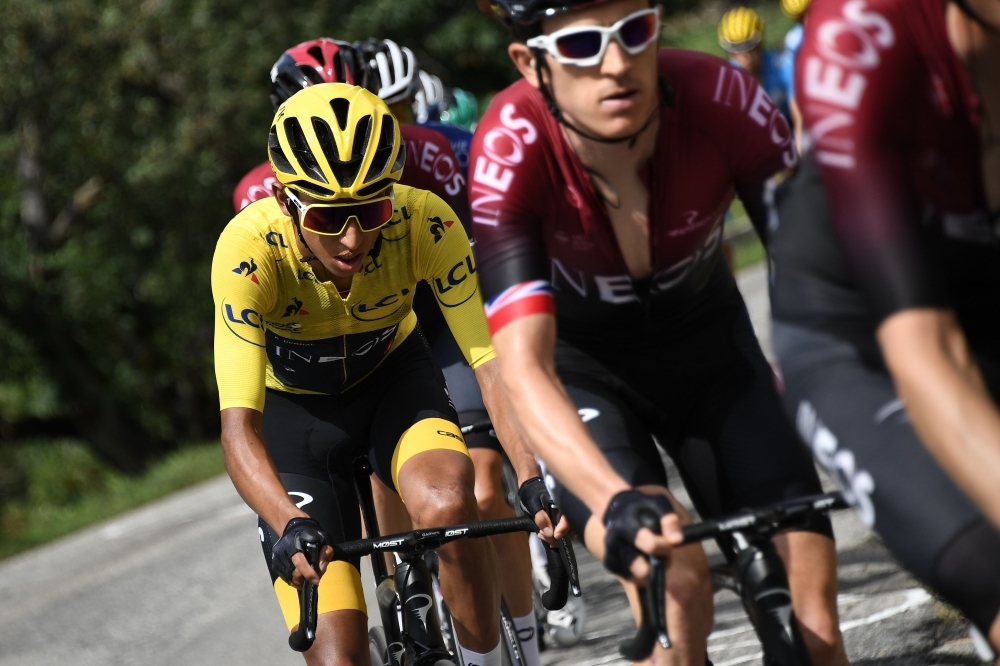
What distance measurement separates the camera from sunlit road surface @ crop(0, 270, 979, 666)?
5141mm

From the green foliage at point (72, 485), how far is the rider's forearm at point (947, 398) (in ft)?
40.8

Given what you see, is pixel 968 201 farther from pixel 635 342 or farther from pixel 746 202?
pixel 635 342

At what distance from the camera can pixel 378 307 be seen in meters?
4.38

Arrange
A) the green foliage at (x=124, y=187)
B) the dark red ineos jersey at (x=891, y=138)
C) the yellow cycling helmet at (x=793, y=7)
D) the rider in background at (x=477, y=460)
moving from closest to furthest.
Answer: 1. the dark red ineos jersey at (x=891, y=138)
2. the rider in background at (x=477, y=460)
3. the yellow cycling helmet at (x=793, y=7)
4. the green foliage at (x=124, y=187)

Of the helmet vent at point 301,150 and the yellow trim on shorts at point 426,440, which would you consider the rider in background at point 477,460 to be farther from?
the helmet vent at point 301,150

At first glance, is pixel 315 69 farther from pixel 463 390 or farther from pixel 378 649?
pixel 378 649

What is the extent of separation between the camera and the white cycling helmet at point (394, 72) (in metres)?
6.71

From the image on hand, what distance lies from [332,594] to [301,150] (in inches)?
57.1

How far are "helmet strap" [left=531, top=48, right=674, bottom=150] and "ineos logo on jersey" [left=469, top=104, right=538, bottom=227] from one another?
2.9 inches

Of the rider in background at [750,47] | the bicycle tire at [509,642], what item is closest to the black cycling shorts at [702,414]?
the bicycle tire at [509,642]

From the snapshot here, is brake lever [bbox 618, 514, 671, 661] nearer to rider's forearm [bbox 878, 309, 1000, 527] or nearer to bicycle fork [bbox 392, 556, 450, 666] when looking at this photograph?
rider's forearm [bbox 878, 309, 1000, 527]

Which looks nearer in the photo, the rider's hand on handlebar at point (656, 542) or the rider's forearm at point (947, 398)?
the rider's forearm at point (947, 398)

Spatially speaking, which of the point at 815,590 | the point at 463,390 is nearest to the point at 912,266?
the point at 815,590

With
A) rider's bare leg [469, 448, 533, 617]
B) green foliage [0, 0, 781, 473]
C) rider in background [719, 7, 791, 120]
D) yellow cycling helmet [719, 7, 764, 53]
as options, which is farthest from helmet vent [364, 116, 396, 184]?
green foliage [0, 0, 781, 473]
